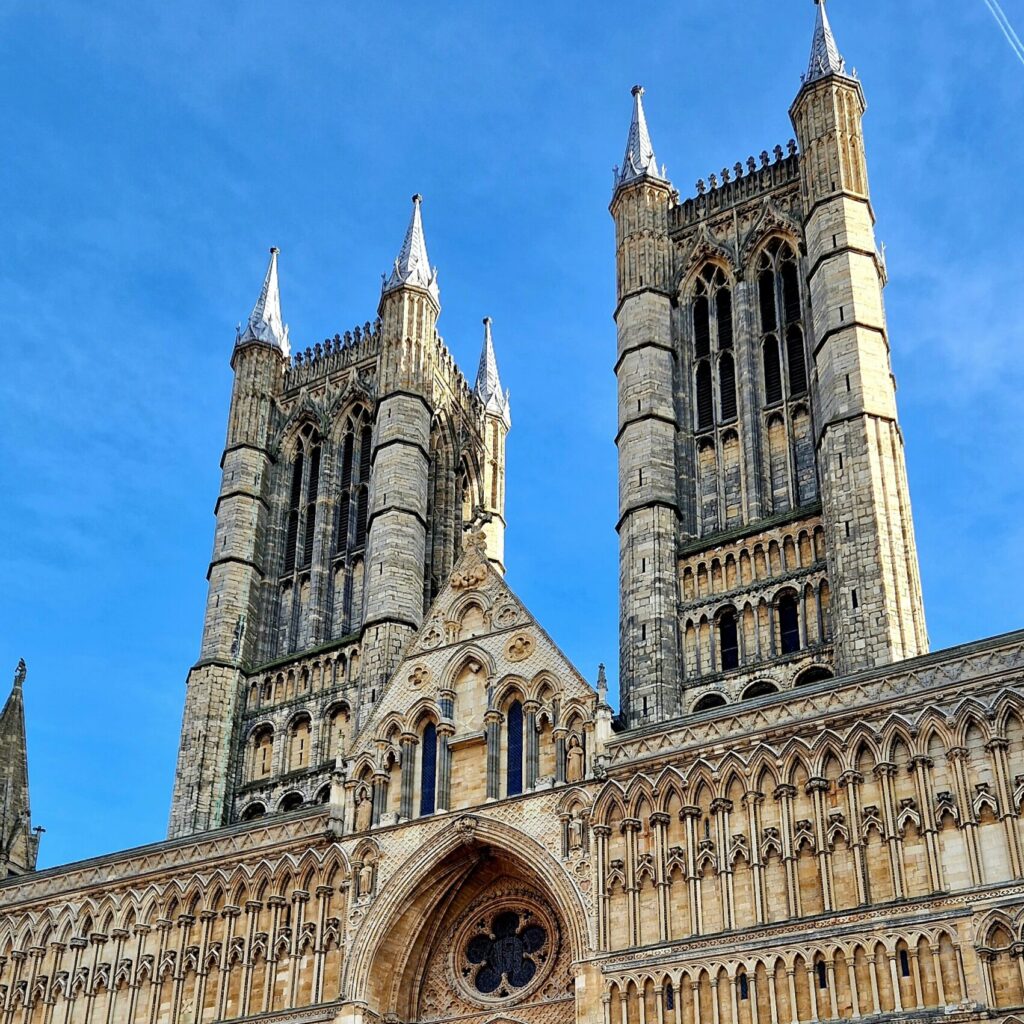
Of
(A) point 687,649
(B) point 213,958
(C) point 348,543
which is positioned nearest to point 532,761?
(B) point 213,958

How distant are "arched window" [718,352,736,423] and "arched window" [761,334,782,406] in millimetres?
965

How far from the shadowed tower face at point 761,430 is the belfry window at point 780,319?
0.19 feet

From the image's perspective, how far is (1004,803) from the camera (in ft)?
76.4

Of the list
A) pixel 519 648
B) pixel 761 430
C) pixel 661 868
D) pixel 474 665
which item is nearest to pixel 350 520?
pixel 761 430

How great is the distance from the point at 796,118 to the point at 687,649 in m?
17.8

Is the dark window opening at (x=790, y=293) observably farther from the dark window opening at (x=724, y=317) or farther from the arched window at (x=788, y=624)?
the arched window at (x=788, y=624)

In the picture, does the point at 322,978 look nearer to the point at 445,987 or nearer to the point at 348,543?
the point at 445,987

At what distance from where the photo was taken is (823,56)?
47125 mm

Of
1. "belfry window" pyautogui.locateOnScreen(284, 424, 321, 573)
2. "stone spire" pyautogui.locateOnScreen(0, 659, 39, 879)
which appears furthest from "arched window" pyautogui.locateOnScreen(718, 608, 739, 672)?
"stone spire" pyautogui.locateOnScreen(0, 659, 39, 879)

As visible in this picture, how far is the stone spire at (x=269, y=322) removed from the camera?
5394 cm

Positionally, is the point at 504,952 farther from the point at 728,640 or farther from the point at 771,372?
the point at 771,372

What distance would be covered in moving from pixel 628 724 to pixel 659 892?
1150cm

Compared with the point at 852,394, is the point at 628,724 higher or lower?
lower

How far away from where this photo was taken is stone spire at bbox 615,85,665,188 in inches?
1923
